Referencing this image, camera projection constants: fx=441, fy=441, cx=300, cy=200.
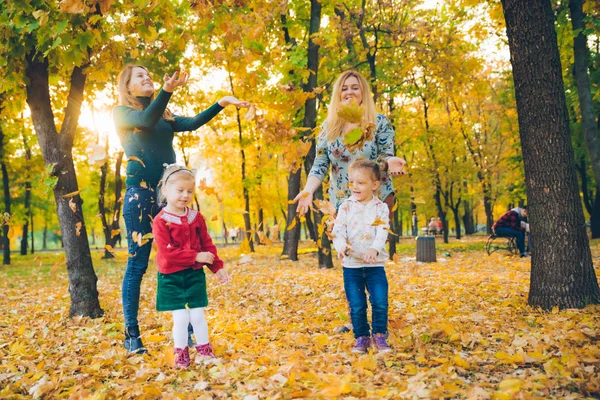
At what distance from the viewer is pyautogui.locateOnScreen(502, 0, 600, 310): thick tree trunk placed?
169 inches

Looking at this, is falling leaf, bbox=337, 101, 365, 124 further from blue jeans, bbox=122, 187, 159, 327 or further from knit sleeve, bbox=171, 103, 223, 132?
blue jeans, bbox=122, 187, 159, 327

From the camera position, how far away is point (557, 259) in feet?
14.2

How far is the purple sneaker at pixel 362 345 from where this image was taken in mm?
3343

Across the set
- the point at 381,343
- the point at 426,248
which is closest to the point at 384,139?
the point at 381,343

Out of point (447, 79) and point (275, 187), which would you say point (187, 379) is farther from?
point (275, 187)

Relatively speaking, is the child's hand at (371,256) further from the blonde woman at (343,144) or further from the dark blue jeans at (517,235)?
the dark blue jeans at (517,235)

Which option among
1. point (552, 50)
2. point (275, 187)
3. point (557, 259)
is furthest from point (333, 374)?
point (275, 187)

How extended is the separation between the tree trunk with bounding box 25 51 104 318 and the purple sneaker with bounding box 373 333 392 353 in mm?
3577

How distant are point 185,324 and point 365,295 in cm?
135

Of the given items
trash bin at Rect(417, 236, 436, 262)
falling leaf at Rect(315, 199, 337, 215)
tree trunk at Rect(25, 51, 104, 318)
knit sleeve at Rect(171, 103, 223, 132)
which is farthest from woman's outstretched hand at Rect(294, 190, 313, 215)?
trash bin at Rect(417, 236, 436, 262)

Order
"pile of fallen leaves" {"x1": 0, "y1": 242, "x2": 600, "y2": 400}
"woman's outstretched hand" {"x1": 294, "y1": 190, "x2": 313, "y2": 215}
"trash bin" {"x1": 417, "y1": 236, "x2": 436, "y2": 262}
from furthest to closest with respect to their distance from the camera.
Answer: "trash bin" {"x1": 417, "y1": 236, "x2": 436, "y2": 262}, "woman's outstretched hand" {"x1": 294, "y1": 190, "x2": 313, "y2": 215}, "pile of fallen leaves" {"x1": 0, "y1": 242, "x2": 600, "y2": 400}

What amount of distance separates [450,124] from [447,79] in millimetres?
13020

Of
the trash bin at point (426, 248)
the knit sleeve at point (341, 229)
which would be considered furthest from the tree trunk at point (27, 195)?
the knit sleeve at point (341, 229)

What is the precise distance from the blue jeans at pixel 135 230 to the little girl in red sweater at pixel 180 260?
347mm
